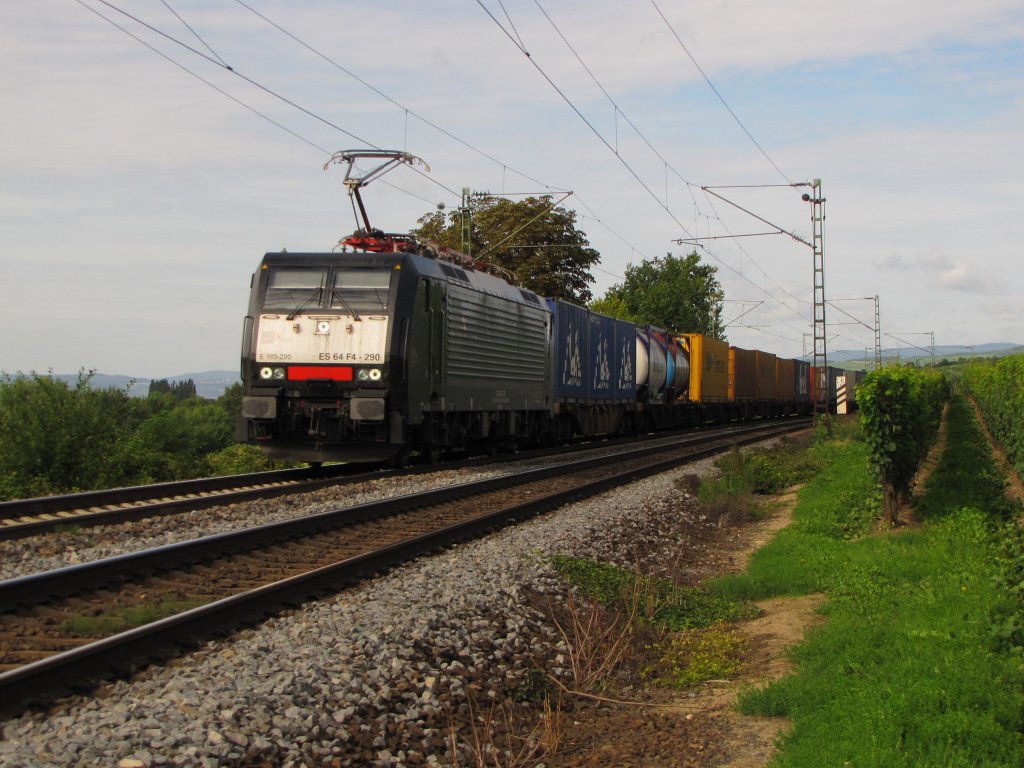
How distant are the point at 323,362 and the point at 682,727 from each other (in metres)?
10.0

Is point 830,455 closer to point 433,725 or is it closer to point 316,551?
point 316,551

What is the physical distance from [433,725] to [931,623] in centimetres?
353

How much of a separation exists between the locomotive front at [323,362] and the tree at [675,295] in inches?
2688

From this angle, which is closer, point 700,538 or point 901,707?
point 901,707

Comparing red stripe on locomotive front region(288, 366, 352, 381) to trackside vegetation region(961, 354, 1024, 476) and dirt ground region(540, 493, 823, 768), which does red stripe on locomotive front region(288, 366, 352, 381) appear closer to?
dirt ground region(540, 493, 823, 768)

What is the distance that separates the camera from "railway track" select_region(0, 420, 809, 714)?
5199mm

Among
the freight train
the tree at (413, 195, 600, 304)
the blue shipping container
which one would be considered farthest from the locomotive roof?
the tree at (413, 195, 600, 304)

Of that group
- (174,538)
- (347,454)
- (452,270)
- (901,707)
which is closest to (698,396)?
(452,270)

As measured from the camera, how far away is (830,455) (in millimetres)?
21953

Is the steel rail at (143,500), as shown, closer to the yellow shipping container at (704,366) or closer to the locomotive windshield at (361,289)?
the locomotive windshield at (361,289)

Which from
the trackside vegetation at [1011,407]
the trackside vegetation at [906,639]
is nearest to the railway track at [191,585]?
the trackside vegetation at [906,639]

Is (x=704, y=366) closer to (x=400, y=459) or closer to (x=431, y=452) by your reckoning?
(x=431, y=452)

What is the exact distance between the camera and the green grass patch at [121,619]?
596 centimetres

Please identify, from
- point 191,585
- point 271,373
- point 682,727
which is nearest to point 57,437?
point 271,373
